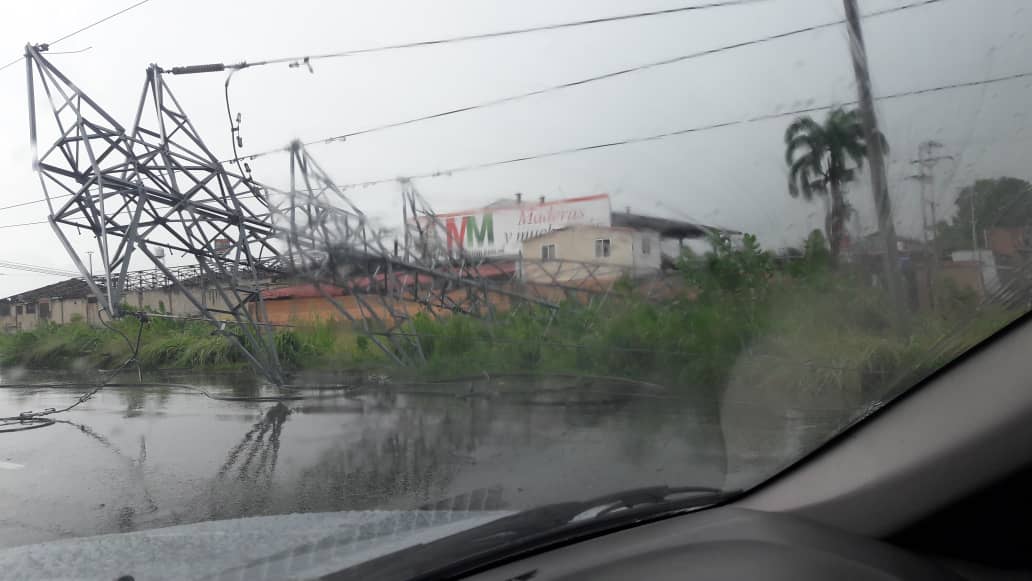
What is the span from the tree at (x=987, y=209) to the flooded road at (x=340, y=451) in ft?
4.42

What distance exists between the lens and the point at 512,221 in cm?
516

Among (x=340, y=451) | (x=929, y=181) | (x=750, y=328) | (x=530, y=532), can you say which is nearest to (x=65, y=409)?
(x=340, y=451)

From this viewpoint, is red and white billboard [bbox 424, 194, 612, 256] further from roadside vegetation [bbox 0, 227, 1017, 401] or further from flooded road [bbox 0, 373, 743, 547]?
flooded road [bbox 0, 373, 743, 547]

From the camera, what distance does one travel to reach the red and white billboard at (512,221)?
5031 millimetres

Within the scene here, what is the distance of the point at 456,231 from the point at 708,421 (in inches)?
87.6

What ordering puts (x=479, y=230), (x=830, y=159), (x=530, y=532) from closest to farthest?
(x=530, y=532)
(x=830, y=159)
(x=479, y=230)

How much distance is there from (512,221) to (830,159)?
84.4 inches

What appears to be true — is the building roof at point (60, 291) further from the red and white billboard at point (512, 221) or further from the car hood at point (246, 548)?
the car hood at point (246, 548)

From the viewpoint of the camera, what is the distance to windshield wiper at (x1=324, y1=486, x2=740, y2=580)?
241 centimetres

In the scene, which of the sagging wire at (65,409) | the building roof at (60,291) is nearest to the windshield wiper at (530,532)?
the building roof at (60,291)

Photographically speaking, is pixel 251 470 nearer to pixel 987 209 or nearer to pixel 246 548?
pixel 246 548

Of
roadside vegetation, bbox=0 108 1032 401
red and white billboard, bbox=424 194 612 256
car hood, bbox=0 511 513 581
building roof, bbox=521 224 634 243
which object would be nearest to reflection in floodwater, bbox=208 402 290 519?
roadside vegetation, bbox=0 108 1032 401

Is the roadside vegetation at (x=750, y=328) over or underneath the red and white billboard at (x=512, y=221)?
underneath

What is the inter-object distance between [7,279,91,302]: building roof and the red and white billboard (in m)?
3.20
